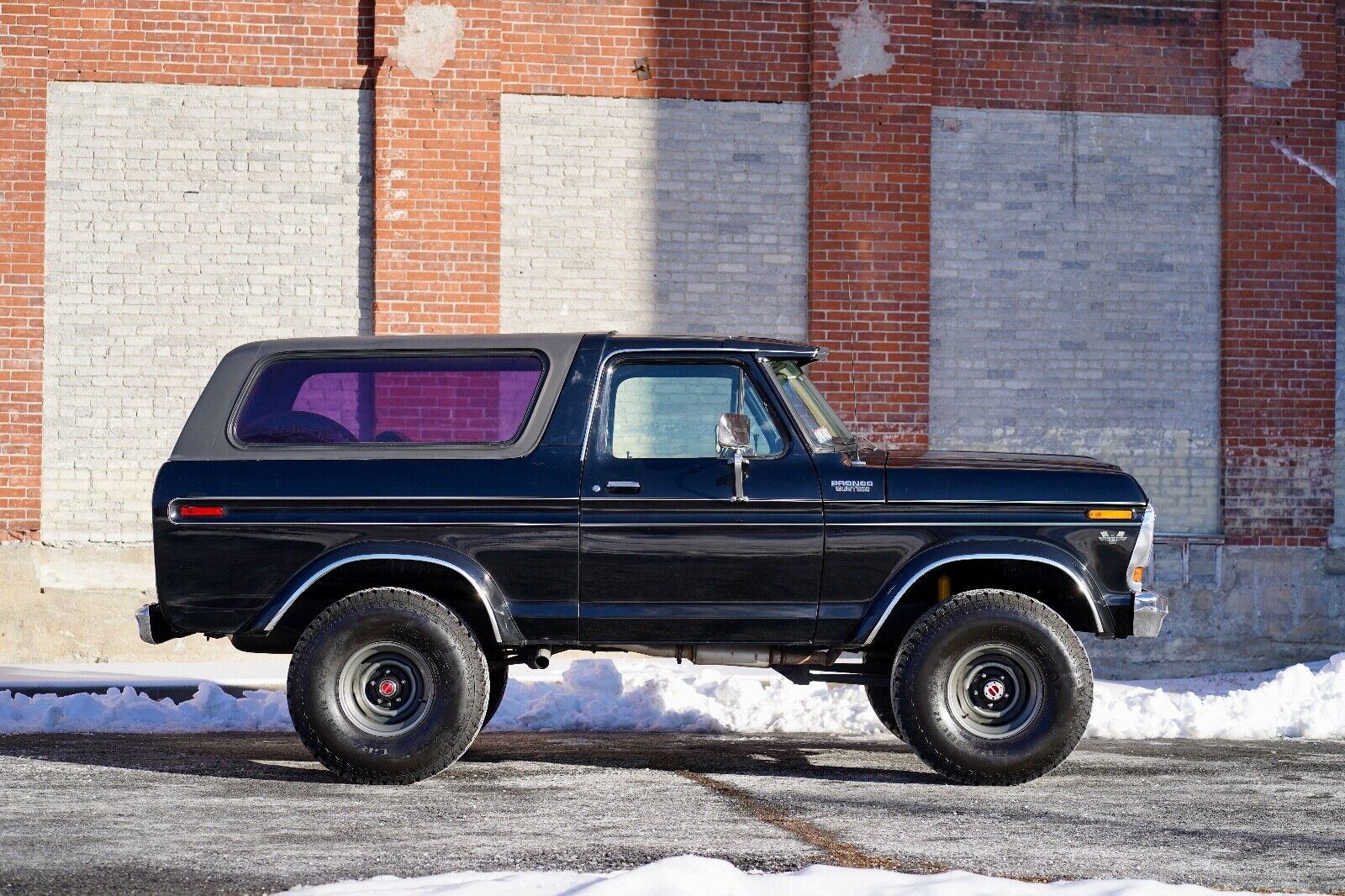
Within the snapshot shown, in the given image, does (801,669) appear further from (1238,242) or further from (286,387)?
(1238,242)

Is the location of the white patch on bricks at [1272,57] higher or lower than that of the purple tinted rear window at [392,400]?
higher

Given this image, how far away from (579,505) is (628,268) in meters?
6.09

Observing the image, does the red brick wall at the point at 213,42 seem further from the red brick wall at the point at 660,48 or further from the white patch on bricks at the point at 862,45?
the white patch on bricks at the point at 862,45

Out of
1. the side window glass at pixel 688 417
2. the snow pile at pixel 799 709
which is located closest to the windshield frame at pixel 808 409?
the side window glass at pixel 688 417

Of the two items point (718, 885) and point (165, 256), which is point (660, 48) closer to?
point (165, 256)

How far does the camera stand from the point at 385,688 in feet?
23.2

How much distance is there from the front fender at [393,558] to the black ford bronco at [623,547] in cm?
1

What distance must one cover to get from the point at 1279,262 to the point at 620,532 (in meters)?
→ 8.52

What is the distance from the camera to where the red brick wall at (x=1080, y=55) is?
13.3 metres

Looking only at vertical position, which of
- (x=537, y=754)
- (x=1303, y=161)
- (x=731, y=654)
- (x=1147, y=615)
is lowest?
(x=537, y=754)

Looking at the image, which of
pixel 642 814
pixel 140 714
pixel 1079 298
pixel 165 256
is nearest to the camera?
pixel 642 814

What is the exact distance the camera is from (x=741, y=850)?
551 centimetres

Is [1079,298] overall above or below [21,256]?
below

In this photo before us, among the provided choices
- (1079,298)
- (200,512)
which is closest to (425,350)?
(200,512)
